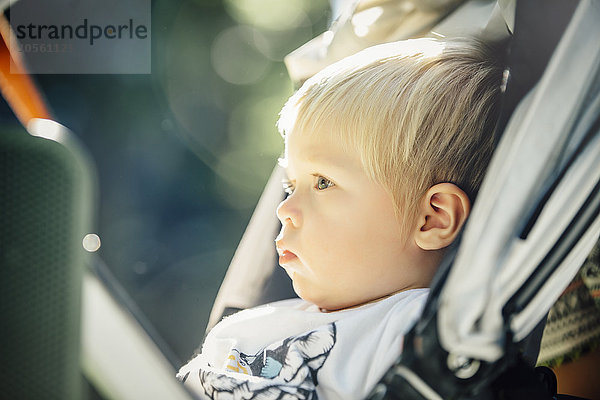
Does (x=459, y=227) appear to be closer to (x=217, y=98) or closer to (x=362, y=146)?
(x=362, y=146)

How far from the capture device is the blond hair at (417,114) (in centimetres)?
101

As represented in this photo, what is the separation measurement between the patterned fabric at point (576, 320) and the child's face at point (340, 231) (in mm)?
250

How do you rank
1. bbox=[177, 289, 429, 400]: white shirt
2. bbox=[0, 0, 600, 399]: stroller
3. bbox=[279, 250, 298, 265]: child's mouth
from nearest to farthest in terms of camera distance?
bbox=[0, 0, 600, 399]: stroller
bbox=[177, 289, 429, 400]: white shirt
bbox=[279, 250, 298, 265]: child's mouth

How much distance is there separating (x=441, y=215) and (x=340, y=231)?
0.19m

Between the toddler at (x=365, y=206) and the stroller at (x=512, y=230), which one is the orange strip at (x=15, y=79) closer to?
the stroller at (x=512, y=230)

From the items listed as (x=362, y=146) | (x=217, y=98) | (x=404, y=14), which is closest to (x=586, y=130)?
(x=362, y=146)

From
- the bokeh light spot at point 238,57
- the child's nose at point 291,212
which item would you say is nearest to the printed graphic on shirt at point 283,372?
the child's nose at point 291,212

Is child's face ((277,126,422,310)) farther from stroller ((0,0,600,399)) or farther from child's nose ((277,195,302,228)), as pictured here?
stroller ((0,0,600,399))

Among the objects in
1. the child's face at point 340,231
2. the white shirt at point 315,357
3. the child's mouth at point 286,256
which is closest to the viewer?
the white shirt at point 315,357

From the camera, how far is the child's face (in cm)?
106

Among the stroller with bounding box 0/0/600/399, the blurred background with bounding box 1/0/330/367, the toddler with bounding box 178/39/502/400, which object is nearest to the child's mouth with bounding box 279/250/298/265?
the toddler with bounding box 178/39/502/400

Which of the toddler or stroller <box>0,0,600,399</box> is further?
the toddler

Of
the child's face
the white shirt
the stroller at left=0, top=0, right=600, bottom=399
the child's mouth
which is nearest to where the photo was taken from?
the stroller at left=0, top=0, right=600, bottom=399

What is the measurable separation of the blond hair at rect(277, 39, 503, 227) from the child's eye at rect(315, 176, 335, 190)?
0.08 m
